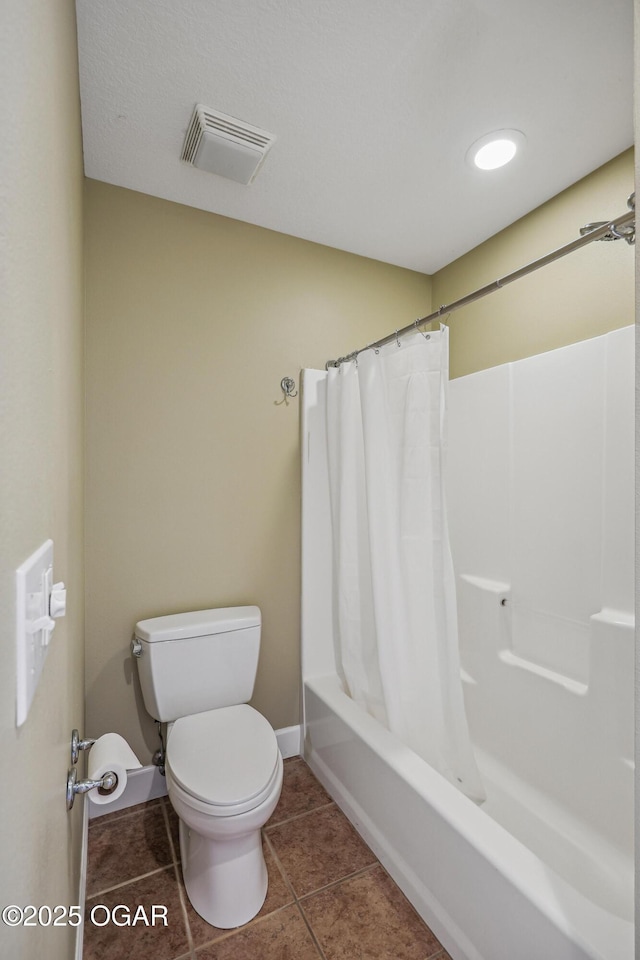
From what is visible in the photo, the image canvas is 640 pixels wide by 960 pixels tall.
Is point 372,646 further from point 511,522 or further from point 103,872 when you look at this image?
point 103,872

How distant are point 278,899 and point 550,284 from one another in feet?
7.97

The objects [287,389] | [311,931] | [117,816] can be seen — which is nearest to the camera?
[311,931]

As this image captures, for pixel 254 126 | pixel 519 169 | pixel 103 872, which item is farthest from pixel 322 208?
pixel 103 872

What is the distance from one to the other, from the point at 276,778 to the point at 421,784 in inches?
17.6

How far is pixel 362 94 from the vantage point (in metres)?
1.46

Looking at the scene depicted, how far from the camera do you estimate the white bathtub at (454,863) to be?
1.00 m

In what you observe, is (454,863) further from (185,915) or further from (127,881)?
(127,881)

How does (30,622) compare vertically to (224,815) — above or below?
above

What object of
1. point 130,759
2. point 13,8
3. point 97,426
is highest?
point 13,8

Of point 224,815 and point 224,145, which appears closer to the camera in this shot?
point 224,815

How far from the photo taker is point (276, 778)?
1.49 metres

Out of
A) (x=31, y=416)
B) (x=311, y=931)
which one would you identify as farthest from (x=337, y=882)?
(x=31, y=416)

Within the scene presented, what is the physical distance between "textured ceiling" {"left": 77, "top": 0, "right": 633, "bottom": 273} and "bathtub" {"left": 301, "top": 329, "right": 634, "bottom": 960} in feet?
2.37

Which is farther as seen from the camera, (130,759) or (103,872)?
(103,872)
